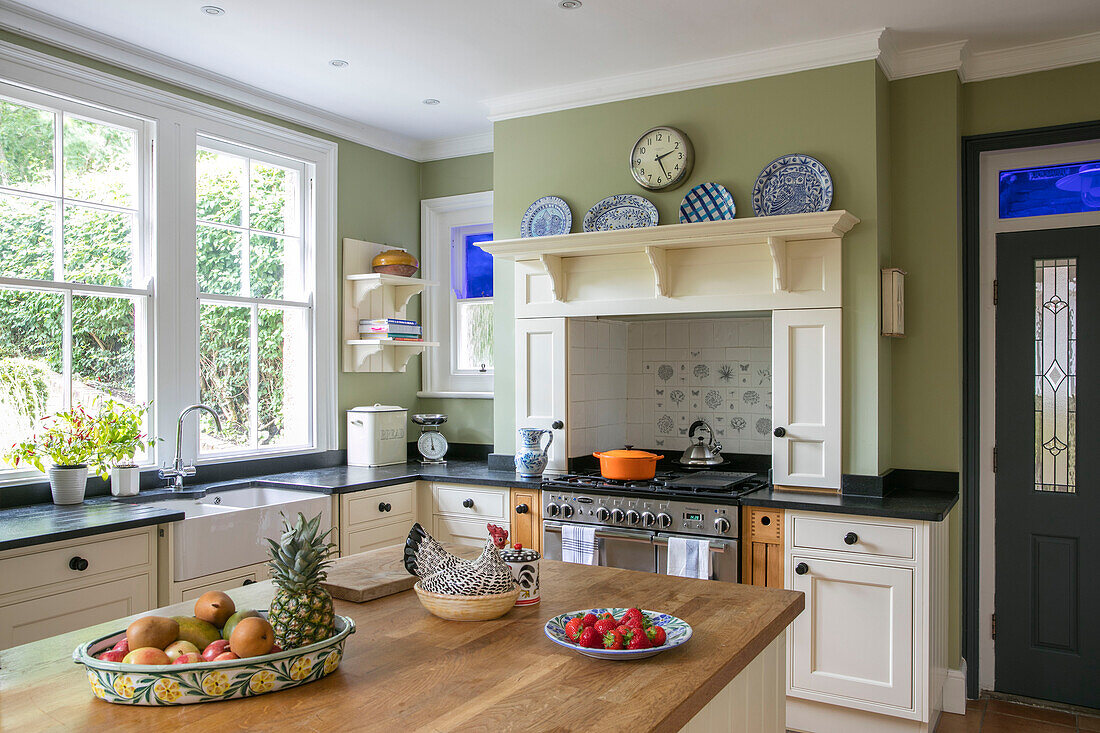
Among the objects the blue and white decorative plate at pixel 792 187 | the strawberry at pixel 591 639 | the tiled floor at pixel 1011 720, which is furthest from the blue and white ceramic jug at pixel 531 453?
the strawberry at pixel 591 639

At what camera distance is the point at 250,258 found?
4457 mm

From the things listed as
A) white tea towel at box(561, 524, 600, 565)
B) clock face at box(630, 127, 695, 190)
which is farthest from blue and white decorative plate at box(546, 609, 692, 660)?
clock face at box(630, 127, 695, 190)

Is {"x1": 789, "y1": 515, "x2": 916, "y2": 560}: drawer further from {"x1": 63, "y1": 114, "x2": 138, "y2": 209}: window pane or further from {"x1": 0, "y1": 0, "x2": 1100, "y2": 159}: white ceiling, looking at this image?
{"x1": 63, "y1": 114, "x2": 138, "y2": 209}: window pane

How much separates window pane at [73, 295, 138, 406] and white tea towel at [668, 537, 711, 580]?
8.30 ft

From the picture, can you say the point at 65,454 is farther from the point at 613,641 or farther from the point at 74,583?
the point at 613,641

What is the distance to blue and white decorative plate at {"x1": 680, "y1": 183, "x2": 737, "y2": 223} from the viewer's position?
392cm

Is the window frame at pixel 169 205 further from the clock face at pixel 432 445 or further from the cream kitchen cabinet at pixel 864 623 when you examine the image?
the cream kitchen cabinet at pixel 864 623

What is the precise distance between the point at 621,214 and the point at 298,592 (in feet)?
9.77

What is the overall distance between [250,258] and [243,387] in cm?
68

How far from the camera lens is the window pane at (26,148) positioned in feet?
11.2

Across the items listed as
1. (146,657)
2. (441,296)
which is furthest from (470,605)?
(441,296)

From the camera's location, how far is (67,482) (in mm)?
3377

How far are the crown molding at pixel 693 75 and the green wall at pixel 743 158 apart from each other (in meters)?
0.04

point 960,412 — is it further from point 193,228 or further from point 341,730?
point 193,228
